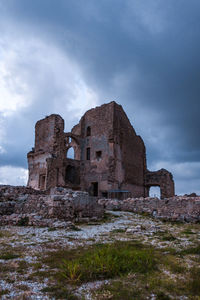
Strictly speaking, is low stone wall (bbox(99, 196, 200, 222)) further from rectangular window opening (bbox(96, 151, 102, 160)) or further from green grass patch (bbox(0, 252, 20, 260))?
rectangular window opening (bbox(96, 151, 102, 160))

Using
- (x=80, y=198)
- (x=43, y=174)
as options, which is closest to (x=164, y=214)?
(x=80, y=198)

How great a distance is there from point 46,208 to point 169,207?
756 centimetres

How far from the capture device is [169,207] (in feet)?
44.2

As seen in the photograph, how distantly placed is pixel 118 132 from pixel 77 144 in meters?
6.29

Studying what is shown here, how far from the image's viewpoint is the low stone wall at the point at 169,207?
483 inches

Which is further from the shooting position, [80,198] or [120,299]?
[80,198]

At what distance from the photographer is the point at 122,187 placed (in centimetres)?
2906

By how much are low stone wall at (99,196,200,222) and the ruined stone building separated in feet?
36.4

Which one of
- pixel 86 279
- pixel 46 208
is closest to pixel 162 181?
pixel 46 208

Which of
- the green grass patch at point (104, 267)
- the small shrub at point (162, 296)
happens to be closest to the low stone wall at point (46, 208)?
the green grass patch at point (104, 267)

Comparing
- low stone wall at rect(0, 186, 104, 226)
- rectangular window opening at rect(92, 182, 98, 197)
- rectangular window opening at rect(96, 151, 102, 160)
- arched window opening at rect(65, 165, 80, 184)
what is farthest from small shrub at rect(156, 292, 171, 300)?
arched window opening at rect(65, 165, 80, 184)

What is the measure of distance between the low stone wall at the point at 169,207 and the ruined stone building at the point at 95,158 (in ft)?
36.4

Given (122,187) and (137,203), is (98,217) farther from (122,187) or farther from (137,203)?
(122,187)

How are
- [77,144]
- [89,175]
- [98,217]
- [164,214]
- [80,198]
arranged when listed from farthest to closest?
[77,144]
[89,175]
[164,214]
[98,217]
[80,198]
